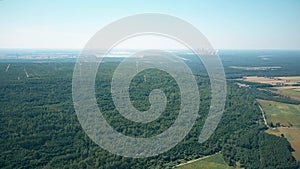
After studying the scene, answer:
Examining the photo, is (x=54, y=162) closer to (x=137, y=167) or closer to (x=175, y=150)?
(x=137, y=167)

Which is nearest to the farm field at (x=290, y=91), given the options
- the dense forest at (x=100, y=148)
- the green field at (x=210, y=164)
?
the dense forest at (x=100, y=148)

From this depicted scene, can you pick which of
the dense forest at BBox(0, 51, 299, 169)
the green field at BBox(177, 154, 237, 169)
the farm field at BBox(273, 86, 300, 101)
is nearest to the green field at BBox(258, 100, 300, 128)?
the dense forest at BBox(0, 51, 299, 169)

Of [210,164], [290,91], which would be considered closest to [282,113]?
[290,91]

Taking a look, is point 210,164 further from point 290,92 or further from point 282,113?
point 290,92

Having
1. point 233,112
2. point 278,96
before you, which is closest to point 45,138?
point 233,112

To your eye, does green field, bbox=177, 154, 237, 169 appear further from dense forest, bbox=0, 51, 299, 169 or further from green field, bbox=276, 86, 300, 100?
green field, bbox=276, 86, 300, 100

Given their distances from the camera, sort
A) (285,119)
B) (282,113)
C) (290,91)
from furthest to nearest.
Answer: (290,91) < (282,113) < (285,119)

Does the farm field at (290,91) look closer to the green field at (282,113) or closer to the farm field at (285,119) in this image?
the green field at (282,113)
